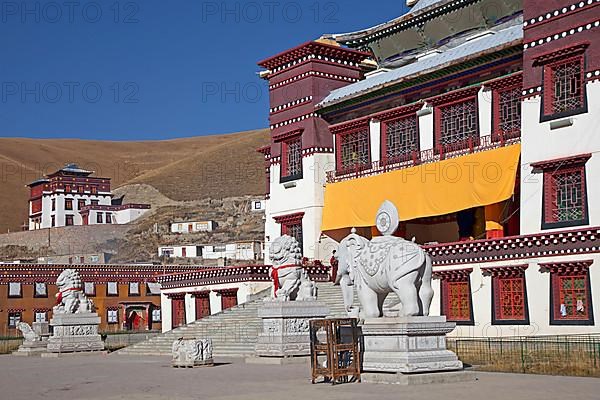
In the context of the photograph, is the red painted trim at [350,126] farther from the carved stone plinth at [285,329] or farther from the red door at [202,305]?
the carved stone plinth at [285,329]

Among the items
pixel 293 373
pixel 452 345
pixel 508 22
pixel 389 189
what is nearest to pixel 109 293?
pixel 389 189

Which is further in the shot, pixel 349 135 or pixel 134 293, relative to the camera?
pixel 134 293

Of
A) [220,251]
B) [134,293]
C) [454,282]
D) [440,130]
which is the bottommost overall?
[454,282]

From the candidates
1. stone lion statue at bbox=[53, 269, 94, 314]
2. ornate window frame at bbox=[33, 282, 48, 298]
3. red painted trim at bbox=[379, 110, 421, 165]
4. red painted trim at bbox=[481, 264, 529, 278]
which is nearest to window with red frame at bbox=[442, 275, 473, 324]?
red painted trim at bbox=[481, 264, 529, 278]

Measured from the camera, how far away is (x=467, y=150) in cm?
3488

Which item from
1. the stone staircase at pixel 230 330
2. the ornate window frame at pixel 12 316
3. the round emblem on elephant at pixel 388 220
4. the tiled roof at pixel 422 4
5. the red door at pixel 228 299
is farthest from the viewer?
the ornate window frame at pixel 12 316

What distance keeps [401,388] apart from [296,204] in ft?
90.6

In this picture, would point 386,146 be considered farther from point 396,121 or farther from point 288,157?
point 288,157

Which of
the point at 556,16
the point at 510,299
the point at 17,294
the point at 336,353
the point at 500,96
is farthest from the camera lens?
the point at 17,294

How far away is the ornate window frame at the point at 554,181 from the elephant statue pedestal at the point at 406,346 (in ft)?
45.7

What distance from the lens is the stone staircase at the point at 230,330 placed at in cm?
3061

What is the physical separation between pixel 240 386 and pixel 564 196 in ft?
55.1

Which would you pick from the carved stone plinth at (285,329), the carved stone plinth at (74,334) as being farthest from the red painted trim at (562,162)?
the carved stone plinth at (74,334)

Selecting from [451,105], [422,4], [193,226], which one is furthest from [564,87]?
[193,226]
